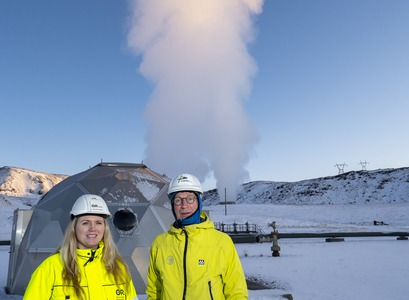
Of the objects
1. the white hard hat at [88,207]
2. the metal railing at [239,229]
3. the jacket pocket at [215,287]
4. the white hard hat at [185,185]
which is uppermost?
the white hard hat at [185,185]

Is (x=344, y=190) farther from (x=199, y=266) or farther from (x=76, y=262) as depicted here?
(x=76, y=262)

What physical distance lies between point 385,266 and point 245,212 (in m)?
46.7

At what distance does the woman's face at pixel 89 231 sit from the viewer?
11.4ft

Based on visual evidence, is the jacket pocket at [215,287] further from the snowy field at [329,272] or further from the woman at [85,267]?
the snowy field at [329,272]

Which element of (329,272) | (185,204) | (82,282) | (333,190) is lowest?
(329,272)

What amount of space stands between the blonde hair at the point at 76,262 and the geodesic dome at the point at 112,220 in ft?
13.8

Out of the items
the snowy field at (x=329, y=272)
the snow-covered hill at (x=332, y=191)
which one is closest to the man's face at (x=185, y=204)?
the snowy field at (x=329, y=272)

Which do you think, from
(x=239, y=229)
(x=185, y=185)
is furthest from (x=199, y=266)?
(x=239, y=229)

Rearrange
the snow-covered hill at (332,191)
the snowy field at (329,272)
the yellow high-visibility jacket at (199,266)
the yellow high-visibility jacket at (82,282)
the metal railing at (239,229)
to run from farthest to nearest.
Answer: the snow-covered hill at (332,191) < the metal railing at (239,229) < the snowy field at (329,272) < the yellow high-visibility jacket at (199,266) < the yellow high-visibility jacket at (82,282)

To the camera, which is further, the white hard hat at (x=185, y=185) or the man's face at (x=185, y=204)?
the white hard hat at (x=185, y=185)

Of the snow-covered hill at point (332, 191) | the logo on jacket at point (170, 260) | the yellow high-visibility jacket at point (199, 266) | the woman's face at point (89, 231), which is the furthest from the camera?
the snow-covered hill at point (332, 191)

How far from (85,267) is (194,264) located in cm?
107

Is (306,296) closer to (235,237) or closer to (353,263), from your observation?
(353,263)

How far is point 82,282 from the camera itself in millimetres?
3328
